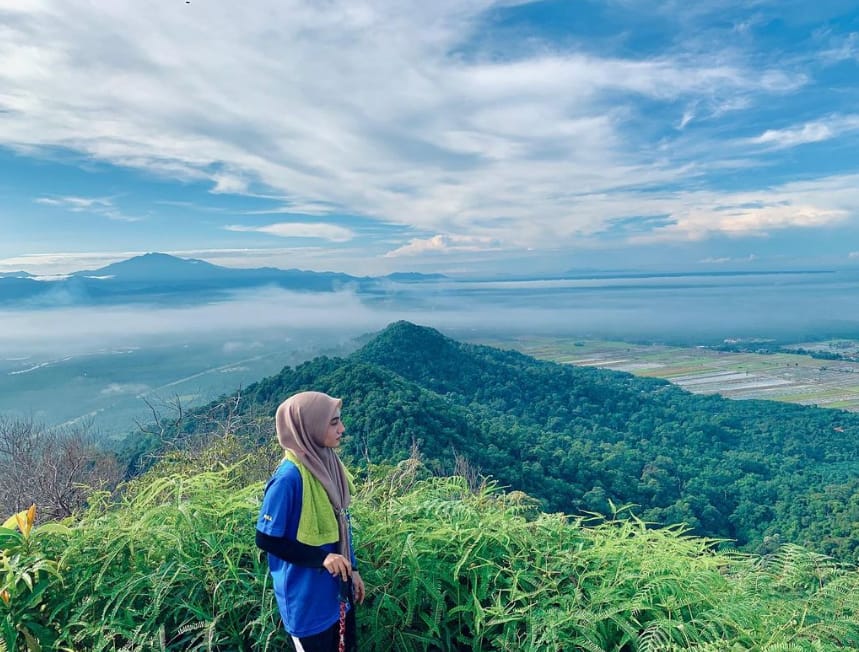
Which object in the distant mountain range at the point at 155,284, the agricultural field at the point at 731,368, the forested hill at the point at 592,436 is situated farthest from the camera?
the distant mountain range at the point at 155,284

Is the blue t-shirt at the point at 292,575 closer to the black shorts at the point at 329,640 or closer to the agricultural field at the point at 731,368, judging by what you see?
the black shorts at the point at 329,640

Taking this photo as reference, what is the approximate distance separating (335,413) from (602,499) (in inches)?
944

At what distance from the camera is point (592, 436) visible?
4038 cm

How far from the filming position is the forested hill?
22.1 meters

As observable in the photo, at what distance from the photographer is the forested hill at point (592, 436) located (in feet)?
72.4

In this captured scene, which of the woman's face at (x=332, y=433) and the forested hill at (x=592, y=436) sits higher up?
the woman's face at (x=332, y=433)

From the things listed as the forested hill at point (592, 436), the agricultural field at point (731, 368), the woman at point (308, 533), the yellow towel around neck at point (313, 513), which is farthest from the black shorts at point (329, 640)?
the agricultural field at point (731, 368)

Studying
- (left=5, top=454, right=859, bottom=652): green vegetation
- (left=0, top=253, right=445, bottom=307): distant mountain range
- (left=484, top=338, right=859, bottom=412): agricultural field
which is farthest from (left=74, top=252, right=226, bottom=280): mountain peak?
(left=5, top=454, right=859, bottom=652): green vegetation

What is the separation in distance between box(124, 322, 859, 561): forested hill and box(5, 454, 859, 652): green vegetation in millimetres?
5927

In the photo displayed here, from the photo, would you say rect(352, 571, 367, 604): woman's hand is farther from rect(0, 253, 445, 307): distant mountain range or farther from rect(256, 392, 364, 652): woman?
rect(0, 253, 445, 307): distant mountain range

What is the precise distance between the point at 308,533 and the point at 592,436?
41.2 m

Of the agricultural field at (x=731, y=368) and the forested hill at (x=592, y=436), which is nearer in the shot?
the forested hill at (x=592, y=436)

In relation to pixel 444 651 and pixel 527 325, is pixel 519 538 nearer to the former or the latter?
pixel 444 651

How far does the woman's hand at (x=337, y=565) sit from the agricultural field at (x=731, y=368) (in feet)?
216
